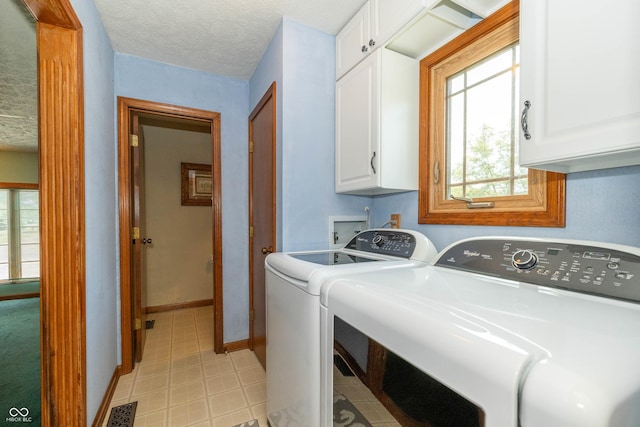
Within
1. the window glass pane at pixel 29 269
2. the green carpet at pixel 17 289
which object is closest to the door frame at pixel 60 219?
the green carpet at pixel 17 289

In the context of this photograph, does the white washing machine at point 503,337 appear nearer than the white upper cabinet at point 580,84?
Yes

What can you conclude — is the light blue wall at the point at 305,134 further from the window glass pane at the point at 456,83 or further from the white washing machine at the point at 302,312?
the window glass pane at the point at 456,83

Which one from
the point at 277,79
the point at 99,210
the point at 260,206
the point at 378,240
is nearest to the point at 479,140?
the point at 378,240

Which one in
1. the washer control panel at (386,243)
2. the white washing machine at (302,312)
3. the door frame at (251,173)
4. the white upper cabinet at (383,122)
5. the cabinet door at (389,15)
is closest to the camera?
the white washing machine at (302,312)

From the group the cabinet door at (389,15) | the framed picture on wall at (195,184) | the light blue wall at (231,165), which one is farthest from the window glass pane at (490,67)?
the framed picture on wall at (195,184)

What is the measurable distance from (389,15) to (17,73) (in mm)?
2850

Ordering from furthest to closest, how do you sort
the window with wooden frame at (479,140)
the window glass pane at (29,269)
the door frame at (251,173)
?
the window glass pane at (29,269)
the door frame at (251,173)
the window with wooden frame at (479,140)

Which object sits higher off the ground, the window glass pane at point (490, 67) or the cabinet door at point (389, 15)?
the cabinet door at point (389, 15)

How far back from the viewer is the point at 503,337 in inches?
18.0

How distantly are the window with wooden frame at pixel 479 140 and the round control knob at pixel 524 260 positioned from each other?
0.77 ft

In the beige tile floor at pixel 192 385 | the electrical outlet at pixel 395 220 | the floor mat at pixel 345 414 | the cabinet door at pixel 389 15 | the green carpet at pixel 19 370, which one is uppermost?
the cabinet door at pixel 389 15

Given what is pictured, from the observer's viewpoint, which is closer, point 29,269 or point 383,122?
point 383,122

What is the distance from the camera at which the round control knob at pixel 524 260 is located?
2.90 ft

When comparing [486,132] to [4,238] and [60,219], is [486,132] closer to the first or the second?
[60,219]
